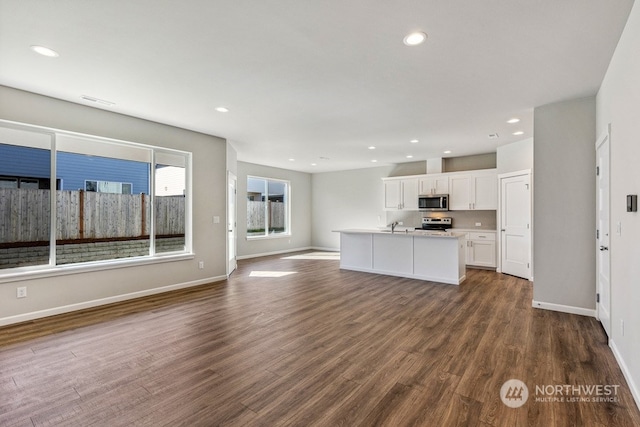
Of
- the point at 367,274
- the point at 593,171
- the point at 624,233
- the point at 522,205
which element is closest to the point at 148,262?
the point at 367,274

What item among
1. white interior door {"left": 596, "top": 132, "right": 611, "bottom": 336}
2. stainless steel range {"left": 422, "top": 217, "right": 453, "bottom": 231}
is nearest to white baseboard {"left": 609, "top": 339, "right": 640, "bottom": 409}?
white interior door {"left": 596, "top": 132, "right": 611, "bottom": 336}

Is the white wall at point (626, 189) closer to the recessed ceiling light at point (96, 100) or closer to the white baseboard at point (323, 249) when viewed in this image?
the recessed ceiling light at point (96, 100)

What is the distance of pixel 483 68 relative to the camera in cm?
304

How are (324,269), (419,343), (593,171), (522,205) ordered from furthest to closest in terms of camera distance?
1. (324,269)
2. (522,205)
3. (593,171)
4. (419,343)

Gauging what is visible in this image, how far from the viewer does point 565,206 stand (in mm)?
3848

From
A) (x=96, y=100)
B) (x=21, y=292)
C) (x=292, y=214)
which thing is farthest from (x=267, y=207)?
(x=21, y=292)

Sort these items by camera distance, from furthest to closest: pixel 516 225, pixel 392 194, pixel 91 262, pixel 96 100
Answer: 1. pixel 392 194
2. pixel 516 225
3. pixel 91 262
4. pixel 96 100

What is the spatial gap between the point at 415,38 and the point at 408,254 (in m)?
4.31

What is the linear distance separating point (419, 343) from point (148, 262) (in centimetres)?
424

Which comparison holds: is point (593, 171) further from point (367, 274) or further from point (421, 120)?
point (367, 274)

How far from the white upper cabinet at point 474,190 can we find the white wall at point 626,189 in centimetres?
403

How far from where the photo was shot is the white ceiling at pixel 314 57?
218 centimetres

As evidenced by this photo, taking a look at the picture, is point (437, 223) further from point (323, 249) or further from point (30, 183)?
point (30, 183)

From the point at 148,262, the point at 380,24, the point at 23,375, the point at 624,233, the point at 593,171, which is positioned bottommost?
the point at 23,375
